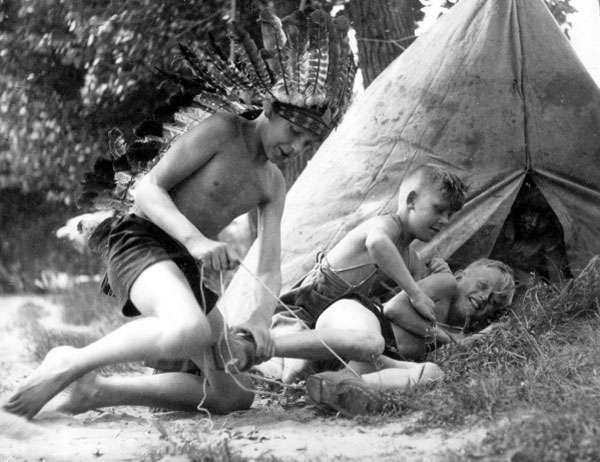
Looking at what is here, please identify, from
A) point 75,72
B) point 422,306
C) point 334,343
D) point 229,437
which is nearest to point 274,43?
point 334,343

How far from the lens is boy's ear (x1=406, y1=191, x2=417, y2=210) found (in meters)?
4.64

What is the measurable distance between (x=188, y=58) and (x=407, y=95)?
1942mm

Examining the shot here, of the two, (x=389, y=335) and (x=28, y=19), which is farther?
(x=28, y=19)

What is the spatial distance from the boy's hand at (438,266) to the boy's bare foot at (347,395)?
4.38 feet

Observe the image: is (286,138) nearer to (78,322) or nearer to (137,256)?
(137,256)

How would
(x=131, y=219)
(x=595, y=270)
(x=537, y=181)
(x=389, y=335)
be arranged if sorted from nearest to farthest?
1. (x=131, y=219)
2. (x=389, y=335)
3. (x=595, y=270)
4. (x=537, y=181)

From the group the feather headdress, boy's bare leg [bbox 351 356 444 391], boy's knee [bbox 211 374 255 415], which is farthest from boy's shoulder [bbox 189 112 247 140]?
boy's bare leg [bbox 351 356 444 391]

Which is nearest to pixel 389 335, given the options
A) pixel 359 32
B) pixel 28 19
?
pixel 359 32

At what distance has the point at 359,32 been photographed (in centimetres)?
778

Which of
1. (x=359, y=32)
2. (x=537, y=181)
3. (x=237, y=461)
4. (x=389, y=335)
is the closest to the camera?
(x=237, y=461)

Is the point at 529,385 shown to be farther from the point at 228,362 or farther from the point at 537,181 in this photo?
the point at 537,181

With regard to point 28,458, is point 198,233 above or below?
above

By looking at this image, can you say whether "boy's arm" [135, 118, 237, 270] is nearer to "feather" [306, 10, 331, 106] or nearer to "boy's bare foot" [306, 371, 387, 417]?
"feather" [306, 10, 331, 106]

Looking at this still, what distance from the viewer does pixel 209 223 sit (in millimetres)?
3973
